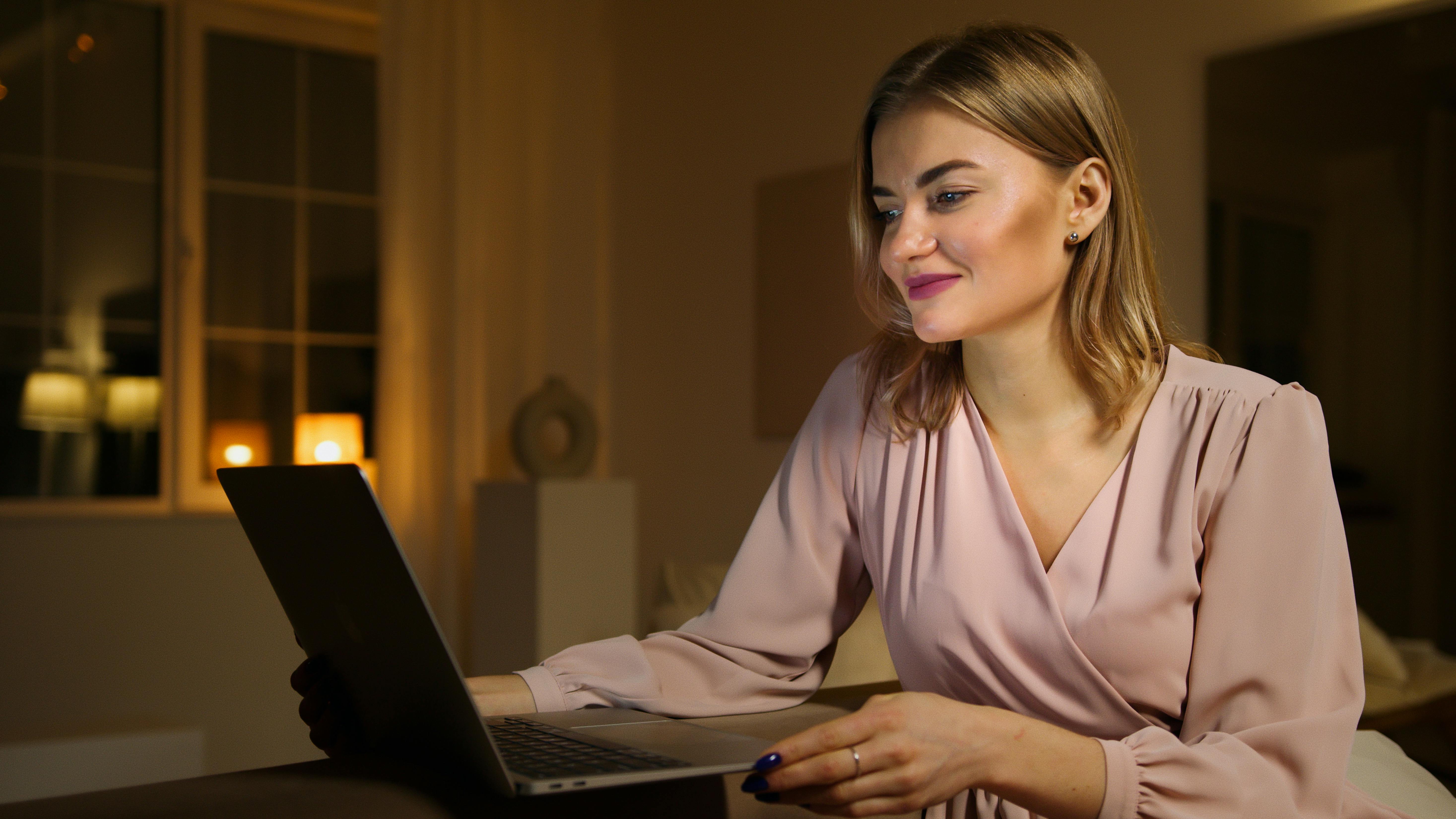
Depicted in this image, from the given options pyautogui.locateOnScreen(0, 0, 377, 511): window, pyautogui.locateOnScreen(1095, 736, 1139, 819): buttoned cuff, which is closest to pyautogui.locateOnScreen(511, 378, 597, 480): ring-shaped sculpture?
pyautogui.locateOnScreen(0, 0, 377, 511): window

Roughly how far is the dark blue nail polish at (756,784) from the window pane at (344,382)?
429cm

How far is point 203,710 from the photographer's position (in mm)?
4258

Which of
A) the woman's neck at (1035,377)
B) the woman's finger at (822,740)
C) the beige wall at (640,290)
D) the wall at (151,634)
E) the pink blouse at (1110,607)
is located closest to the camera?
the woman's finger at (822,740)

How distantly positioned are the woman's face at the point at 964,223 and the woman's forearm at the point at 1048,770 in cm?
43

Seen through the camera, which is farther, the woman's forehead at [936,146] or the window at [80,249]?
the window at [80,249]

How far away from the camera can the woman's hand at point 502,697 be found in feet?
3.62

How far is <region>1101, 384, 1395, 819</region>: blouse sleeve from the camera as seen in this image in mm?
971

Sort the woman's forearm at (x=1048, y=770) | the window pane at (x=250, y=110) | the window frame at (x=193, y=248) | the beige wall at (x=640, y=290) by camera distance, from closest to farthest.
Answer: the woman's forearm at (x=1048, y=770) → the beige wall at (x=640, y=290) → the window frame at (x=193, y=248) → the window pane at (x=250, y=110)

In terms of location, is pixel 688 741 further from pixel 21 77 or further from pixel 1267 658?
pixel 21 77

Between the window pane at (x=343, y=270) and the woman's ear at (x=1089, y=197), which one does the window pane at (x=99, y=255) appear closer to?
the window pane at (x=343, y=270)

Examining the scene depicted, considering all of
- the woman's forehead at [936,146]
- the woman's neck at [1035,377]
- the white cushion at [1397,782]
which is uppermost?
the woman's forehead at [936,146]

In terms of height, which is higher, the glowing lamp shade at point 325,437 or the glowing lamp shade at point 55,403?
the glowing lamp shade at point 55,403

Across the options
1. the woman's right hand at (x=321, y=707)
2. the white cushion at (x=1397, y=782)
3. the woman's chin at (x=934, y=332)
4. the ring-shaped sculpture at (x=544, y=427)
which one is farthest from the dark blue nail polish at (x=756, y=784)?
the ring-shaped sculpture at (x=544, y=427)

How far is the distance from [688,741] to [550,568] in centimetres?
319
